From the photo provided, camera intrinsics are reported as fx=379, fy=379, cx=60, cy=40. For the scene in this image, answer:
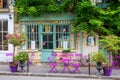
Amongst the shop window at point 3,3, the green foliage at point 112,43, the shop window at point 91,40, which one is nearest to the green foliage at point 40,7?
the shop window at point 3,3

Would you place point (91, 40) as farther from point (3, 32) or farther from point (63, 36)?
point (3, 32)

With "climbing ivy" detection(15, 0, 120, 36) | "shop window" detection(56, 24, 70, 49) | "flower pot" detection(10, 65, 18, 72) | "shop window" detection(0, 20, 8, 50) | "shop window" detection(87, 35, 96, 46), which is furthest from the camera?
"shop window" detection(0, 20, 8, 50)

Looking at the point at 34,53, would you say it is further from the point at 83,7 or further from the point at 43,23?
the point at 83,7

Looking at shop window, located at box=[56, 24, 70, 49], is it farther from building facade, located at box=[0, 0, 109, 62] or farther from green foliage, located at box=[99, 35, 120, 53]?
green foliage, located at box=[99, 35, 120, 53]

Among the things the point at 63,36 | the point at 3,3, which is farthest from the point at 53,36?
the point at 3,3

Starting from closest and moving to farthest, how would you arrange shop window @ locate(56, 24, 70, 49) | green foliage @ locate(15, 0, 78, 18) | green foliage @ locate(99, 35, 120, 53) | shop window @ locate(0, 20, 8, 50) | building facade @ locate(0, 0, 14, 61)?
green foliage @ locate(99, 35, 120, 53) → green foliage @ locate(15, 0, 78, 18) → shop window @ locate(56, 24, 70, 49) → building facade @ locate(0, 0, 14, 61) → shop window @ locate(0, 20, 8, 50)

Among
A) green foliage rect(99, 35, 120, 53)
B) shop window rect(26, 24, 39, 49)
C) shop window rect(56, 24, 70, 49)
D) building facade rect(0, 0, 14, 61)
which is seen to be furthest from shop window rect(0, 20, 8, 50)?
green foliage rect(99, 35, 120, 53)

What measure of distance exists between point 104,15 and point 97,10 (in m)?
0.51

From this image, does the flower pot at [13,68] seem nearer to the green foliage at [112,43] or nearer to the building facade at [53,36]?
the building facade at [53,36]

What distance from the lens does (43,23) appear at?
76.4 feet

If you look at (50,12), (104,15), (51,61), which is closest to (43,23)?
(50,12)

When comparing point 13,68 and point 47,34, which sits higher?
point 47,34

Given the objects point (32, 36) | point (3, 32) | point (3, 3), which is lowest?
point (32, 36)

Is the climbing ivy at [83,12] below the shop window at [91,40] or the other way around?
the other way around
